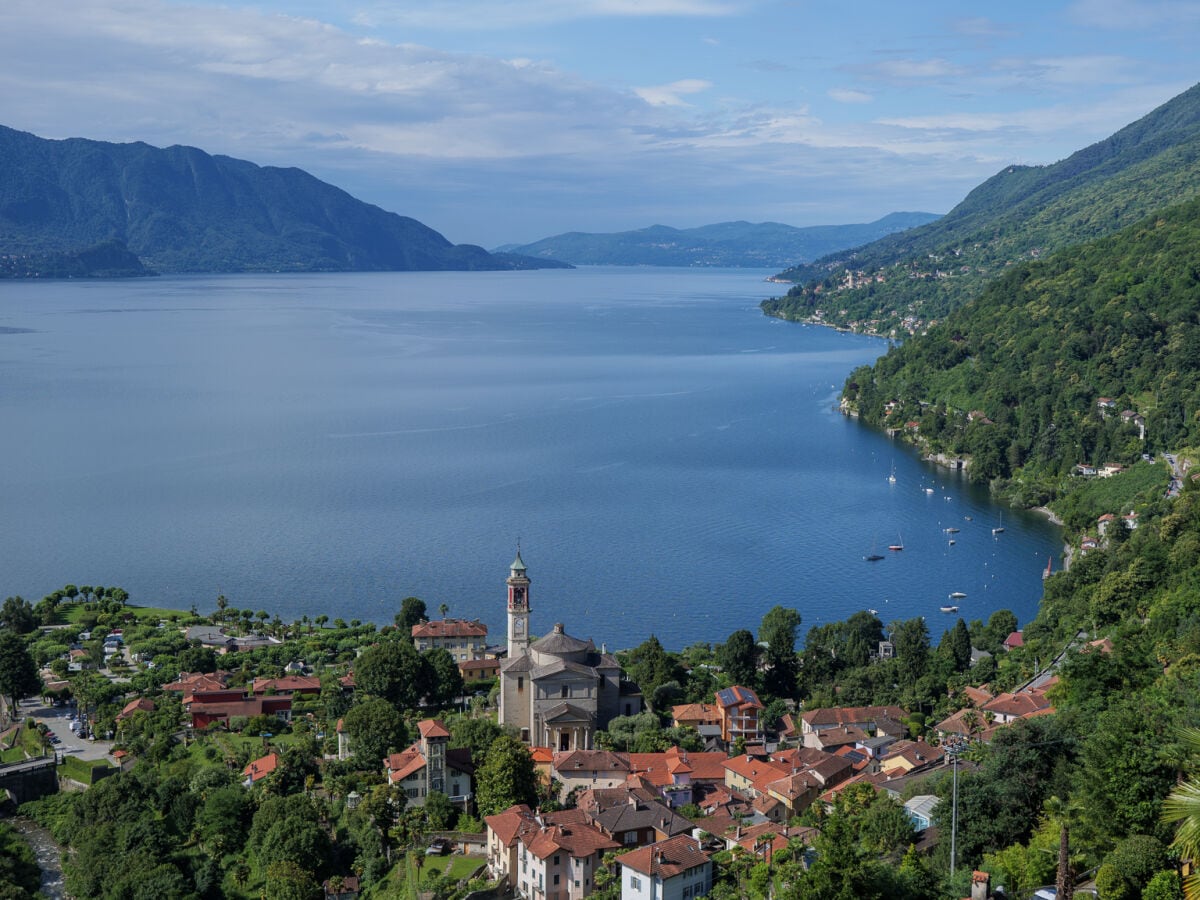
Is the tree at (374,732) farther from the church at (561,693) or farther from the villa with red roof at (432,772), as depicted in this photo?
the church at (561,693)

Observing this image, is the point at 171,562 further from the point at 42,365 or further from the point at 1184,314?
the point at 42,365

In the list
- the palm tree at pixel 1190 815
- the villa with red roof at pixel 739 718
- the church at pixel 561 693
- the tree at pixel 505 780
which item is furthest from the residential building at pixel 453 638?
the palm tree at pixel 1190 815

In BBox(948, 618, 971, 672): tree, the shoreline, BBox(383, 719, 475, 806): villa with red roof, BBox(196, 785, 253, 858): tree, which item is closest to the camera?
BBox(383, 719, 475, 806): villa with red roof

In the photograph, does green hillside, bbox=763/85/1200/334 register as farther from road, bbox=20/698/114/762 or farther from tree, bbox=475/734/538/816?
road, bbox=20/698/114/762

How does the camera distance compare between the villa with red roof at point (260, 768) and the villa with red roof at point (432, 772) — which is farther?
the villa with red roof at point (260, 768)

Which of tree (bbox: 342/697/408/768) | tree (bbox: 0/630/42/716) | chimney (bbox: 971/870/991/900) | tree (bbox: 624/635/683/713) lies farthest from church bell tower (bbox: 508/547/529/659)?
chimney (bbox: 971/870/991/900)

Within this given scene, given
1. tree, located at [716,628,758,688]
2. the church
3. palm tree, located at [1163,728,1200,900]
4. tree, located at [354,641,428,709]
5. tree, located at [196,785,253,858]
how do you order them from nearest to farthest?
palm tree, located at [1163,728,1200,900]
tree, located at [196,785,253,858]
the church
tree, located at [354,641,428,709]
tree, located at [716,628,758,688]
